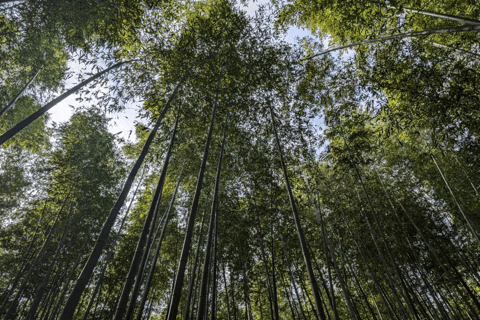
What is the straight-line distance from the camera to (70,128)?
251 inches

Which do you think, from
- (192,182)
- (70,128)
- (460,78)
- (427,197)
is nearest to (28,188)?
(70,128)

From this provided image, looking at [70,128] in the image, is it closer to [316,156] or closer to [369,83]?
[316,156]

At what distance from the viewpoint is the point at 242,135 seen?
15.6 feet

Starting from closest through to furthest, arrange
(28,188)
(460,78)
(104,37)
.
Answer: (460,78), (104,37), (28,188)

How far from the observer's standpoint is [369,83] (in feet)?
11.9

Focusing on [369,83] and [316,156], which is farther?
[316,156]

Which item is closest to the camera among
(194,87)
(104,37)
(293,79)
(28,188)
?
(104,37)

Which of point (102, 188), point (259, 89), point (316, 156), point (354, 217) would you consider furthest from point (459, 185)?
point (102, 188)

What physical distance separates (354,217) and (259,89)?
3867 mm

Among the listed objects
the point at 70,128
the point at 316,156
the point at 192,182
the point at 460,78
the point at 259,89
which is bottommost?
the point at 460,78

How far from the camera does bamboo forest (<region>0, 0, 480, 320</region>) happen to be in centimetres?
309

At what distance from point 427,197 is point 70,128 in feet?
32.8

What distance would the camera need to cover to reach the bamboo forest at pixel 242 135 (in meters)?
3.09

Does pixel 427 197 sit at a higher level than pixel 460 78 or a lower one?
higher
